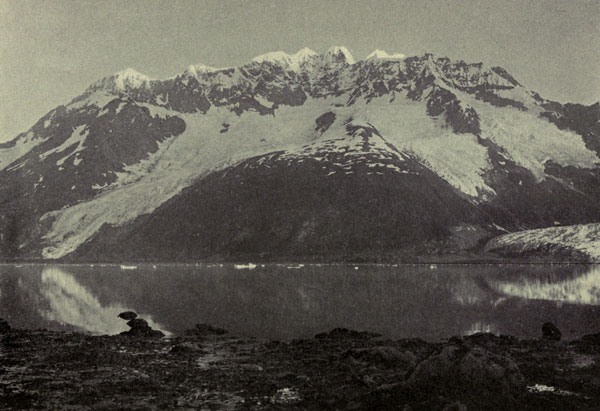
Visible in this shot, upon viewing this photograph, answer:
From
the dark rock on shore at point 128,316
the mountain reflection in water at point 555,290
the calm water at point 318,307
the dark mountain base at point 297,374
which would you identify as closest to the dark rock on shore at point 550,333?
the dark mountain base at point 297,374

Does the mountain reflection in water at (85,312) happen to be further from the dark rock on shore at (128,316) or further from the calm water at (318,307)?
the dark rock on shore at (128,316)

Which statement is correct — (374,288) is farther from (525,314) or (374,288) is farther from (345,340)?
(345,340)

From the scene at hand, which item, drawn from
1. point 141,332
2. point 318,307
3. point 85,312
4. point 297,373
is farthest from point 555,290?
point 297,373

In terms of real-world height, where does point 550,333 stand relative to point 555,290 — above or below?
above

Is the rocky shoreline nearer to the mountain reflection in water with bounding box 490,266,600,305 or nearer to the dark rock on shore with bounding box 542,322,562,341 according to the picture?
the dark rock on shore with bounding box 542,322,562,341

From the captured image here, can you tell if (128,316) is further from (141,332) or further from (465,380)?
(465,380)

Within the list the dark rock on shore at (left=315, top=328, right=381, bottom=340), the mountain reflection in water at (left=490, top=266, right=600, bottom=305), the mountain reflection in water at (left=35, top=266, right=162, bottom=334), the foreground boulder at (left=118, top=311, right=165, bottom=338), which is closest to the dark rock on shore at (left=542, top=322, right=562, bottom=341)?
the dark rock on shore at (left=315, top=328, right=381, bottom=340)

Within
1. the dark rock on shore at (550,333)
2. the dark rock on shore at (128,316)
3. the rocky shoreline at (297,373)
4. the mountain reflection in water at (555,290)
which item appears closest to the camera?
the rocky shoreline at (297,373)
